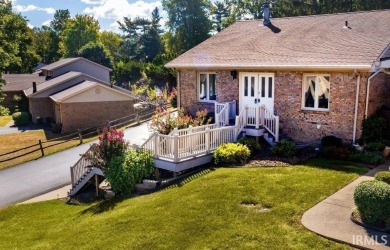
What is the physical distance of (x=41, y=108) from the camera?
118 ft

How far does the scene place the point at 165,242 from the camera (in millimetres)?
8117

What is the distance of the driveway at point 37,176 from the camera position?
638 inches

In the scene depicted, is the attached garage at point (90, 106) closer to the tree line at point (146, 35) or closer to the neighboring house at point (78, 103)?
the neighboring house at point (78, 103)

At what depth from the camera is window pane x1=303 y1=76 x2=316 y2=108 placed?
14892 mm

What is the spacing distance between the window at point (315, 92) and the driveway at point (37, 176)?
878 cm

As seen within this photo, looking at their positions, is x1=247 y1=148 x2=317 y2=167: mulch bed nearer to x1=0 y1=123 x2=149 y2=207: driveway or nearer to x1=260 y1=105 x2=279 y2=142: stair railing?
x1=260 y1=105 x2=279 y2=142: stair railing

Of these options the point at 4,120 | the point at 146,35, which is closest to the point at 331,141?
the point at 4,120

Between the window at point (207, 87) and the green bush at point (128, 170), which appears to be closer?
the green bush at point (128, 170)

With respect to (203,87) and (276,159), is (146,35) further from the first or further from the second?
(276,159)

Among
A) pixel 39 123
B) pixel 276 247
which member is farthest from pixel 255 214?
pixel 39 123

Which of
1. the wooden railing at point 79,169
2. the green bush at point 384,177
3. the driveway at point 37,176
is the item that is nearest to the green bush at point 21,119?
the driveway at point 37,176

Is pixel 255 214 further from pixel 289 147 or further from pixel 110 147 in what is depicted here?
pixel 110 147

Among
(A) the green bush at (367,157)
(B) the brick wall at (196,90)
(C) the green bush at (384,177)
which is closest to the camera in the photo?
(C) the green bush at (384,177)

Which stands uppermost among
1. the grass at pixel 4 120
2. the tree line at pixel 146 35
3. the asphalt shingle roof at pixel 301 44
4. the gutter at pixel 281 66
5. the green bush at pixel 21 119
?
the tree line at pixel 146 35
